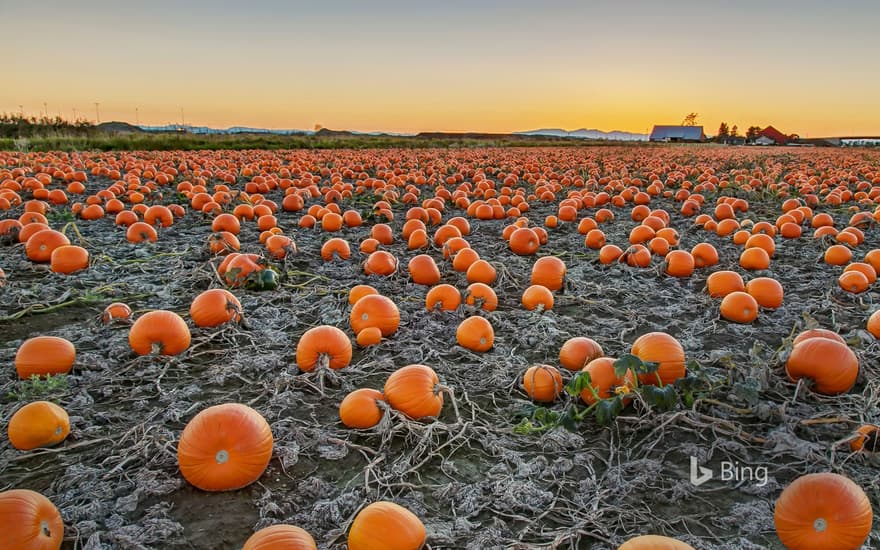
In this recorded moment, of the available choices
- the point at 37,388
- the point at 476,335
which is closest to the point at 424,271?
the point at 476,335

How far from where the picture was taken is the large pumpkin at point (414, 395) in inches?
109

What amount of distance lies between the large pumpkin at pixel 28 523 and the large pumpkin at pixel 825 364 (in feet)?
11.8

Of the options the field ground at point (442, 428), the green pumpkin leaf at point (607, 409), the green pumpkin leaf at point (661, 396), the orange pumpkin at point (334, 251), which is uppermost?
the orange pumpkin at point (334, 251)

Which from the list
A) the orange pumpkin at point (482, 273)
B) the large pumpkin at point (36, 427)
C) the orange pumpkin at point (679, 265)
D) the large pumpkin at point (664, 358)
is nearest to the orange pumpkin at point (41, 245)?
the large pumpkin at point (36, 427)

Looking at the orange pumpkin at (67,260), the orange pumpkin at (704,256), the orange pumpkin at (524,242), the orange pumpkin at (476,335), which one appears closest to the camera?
the orange pumpkin at (476,335)

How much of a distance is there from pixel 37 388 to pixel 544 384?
2.84 m

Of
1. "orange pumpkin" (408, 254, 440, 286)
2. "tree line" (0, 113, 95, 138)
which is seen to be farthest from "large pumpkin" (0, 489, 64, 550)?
"tree line" (0, 113, 95, 138)

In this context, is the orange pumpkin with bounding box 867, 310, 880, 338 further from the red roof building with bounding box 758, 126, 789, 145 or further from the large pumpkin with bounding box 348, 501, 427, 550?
the red roof building with bounding box 758, 126, 789, 145

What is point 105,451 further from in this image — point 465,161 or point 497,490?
point 465,161

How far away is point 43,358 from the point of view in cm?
316

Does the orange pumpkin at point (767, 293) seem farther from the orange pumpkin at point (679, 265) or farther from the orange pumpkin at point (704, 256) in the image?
the orange pumpkin at point (704, 256)

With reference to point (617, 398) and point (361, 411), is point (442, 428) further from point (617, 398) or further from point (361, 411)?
point (617, 398)

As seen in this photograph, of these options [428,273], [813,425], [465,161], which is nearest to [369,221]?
[428,273]

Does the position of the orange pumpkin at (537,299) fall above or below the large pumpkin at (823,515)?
above
